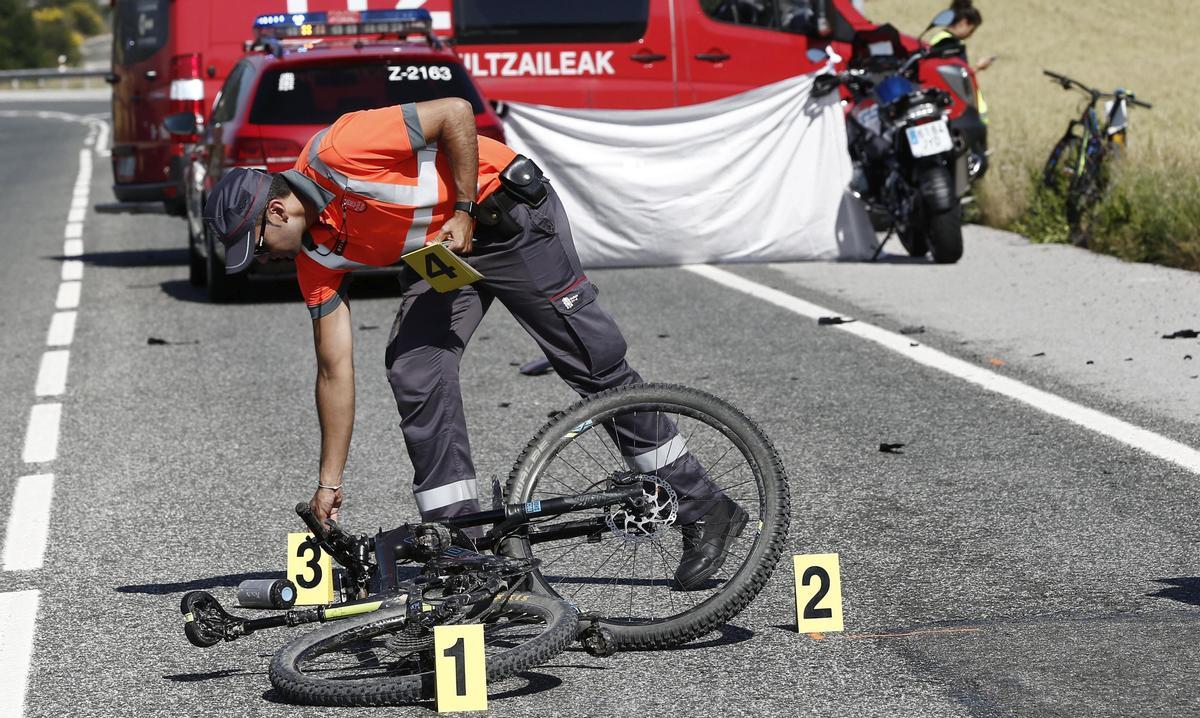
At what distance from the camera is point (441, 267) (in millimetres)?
5156

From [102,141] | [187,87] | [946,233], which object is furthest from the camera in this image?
[102,141]

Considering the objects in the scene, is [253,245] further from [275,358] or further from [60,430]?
[275,358]

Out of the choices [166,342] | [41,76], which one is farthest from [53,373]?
[41,76]

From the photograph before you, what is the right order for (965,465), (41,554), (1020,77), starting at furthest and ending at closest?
(1020,77), (965,465), (41,554)

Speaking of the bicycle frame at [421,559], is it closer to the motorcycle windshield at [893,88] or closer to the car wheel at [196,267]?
the car wheel at [196,267]

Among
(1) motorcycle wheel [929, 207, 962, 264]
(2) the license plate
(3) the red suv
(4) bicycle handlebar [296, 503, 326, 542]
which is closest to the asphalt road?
(1) motorcycle wheel [929, 207, 962, 264]

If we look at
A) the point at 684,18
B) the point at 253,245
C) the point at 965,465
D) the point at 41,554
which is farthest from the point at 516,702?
the point at 684,18

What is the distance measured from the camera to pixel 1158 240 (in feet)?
43.2

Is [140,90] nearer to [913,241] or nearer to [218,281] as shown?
→ [218,281]

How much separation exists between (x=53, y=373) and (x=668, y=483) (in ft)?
19.9

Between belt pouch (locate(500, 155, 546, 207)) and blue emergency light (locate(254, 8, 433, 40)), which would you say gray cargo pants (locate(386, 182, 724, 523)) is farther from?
blue emergency light (locate(254, 8, 433, 40))

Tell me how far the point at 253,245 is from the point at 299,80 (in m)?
8.04

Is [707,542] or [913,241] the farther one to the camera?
[913,241]

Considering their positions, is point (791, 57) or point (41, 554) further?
point (791, 57)
